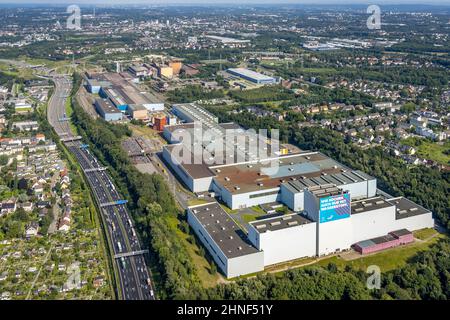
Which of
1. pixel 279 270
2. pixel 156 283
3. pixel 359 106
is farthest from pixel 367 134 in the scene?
pixel 156 283

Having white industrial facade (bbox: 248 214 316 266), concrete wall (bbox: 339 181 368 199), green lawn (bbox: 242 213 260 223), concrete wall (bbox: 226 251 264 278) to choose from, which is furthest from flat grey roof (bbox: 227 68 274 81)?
concrete wall (bbox: 226 251 264 278)

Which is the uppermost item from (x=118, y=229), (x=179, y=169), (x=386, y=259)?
(x=179, y=169)

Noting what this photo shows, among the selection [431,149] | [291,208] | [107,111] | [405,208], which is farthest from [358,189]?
[107,111]

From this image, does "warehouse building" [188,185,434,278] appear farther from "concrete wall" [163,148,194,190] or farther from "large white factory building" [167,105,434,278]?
"concrete wall" [163,148,194,190]

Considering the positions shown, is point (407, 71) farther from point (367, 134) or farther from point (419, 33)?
point (419, 33)

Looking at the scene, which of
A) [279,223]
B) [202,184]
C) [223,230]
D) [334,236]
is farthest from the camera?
[202,184]

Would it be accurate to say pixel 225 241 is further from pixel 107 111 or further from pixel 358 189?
pixel 107 111

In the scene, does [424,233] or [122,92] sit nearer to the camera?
→ [424,233]
